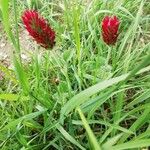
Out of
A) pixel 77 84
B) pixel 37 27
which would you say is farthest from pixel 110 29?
pixel 77 84

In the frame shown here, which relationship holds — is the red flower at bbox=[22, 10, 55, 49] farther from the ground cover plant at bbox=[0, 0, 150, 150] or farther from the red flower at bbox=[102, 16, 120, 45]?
the red flower at bbox=[102, 16, 120, 45]

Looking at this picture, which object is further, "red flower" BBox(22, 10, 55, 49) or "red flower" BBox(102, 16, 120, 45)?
"red flower" BBox(102, 16, 120, 45)

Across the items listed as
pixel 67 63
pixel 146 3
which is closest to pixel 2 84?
pixel 67 63

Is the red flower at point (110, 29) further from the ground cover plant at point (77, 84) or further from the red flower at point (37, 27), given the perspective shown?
the red flower at point (37, 27)

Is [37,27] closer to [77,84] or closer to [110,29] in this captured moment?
[110,29]

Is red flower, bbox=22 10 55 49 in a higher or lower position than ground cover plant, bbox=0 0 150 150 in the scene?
higher

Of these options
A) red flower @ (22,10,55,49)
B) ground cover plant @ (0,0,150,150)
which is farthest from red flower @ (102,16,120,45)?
red flower @ (22,10,55,49)

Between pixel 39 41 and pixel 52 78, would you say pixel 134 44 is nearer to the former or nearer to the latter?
pixel 52 78

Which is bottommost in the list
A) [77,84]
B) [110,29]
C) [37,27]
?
[77,84]
